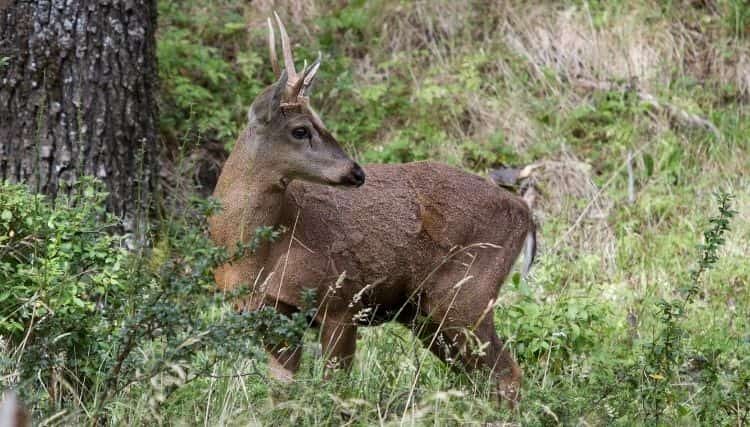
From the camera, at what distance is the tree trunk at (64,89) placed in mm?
6461

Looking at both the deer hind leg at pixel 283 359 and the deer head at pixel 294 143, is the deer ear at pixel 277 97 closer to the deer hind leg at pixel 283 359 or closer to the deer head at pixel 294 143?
the deer head at pixel 294 143

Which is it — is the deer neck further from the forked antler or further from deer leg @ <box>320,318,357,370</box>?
deer leg @ <box>320,318,357,370</box>

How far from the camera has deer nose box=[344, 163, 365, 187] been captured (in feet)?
17.6

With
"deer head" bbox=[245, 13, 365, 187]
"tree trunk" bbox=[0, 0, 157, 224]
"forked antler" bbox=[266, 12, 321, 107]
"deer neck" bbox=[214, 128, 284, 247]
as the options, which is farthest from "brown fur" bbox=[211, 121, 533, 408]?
"tree trunk" bbox=[0, 0, 157, 224]

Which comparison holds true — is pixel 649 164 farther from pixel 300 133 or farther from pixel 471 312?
pixel 300 133

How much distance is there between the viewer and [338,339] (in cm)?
542

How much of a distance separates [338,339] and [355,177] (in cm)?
80


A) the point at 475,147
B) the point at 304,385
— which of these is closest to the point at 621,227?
the point at 475,147

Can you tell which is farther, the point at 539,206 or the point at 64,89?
the point at 539,206

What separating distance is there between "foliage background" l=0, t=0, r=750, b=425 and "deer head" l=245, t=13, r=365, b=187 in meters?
0.39

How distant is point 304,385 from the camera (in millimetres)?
4504

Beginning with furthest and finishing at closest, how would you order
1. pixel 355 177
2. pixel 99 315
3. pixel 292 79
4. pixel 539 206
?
1. pixel 539 206
2. pixel 292 79
3. pixel 355 177
4. pixel 99 315

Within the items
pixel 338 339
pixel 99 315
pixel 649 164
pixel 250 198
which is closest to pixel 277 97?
pixel 250 198

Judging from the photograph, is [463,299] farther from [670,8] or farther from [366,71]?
[670,8]
